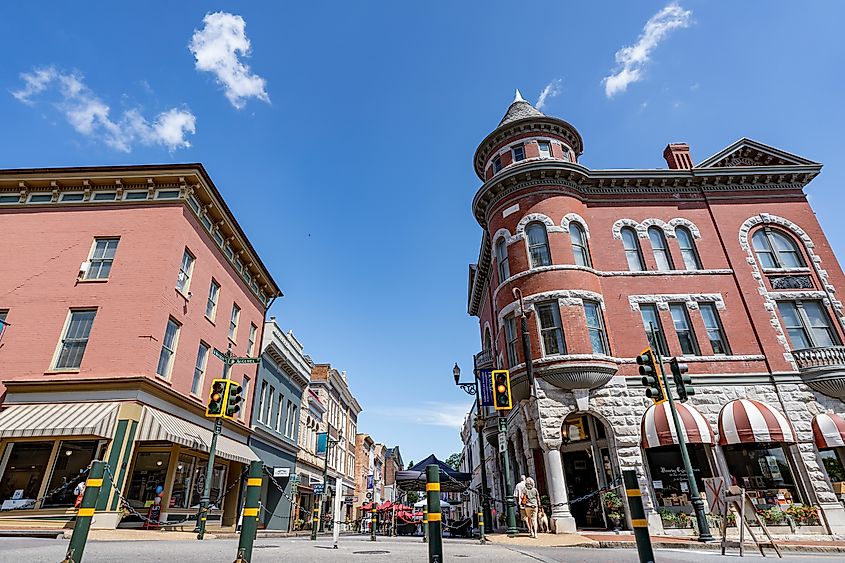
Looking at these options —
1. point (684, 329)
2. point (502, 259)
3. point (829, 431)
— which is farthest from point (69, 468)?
point (829, 431)

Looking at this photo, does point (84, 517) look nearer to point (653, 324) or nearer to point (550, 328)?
point (550, 328)

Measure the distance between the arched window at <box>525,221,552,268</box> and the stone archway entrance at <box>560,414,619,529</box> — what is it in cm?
657

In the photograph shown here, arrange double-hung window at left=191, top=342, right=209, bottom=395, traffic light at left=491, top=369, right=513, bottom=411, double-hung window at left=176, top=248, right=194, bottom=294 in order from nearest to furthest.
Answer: traffic light at left=491, top=369, right=513, bottom=411, double-hung window at left=176, top=248, right=194, bottom=294, double-hung window at left=191, top=342, right=209, bottom=395

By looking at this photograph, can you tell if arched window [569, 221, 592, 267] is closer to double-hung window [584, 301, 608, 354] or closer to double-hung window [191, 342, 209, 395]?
double-hung window [584, 301, 608, 354]

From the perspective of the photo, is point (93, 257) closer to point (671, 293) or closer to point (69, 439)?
point (69, 439)

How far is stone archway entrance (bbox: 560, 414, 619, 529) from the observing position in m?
18.2

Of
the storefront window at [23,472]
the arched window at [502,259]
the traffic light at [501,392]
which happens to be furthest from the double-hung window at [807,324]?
the storefront window at [23,472]

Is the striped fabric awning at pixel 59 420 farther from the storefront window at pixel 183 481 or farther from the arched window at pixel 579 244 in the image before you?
the arched window at pixel 579 244

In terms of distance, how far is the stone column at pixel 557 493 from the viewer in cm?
1577

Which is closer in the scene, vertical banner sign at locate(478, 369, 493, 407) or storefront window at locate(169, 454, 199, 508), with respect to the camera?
storefront window at locate(169, 454, 199, 508)

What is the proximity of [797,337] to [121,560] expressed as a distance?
24.9 m

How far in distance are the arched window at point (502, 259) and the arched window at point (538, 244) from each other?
130cm

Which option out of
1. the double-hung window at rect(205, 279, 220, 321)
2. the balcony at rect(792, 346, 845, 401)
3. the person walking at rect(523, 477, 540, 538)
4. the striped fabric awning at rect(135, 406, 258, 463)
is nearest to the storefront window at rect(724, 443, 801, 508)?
the balcony at rect(792, 346, 845, 401)

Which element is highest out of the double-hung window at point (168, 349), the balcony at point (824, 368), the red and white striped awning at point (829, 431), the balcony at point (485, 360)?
the balcony at point (485, 360)
